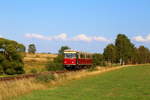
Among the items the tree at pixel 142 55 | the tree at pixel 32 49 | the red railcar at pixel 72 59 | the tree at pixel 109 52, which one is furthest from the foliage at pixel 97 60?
the tree at pixel 32 49

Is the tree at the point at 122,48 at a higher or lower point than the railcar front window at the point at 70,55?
higher

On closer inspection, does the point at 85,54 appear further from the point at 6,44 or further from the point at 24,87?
the point at 24,87

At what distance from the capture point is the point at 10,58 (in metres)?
37.2

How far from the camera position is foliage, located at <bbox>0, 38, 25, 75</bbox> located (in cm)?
3588

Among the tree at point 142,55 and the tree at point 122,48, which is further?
the tree at point 142,55

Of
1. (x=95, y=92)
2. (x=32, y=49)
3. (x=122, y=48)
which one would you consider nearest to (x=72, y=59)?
(x=95, y=92)

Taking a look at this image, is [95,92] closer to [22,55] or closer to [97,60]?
[22,55]

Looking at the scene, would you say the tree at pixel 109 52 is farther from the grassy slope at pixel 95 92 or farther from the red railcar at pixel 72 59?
the grassy slope at pixel 95 92

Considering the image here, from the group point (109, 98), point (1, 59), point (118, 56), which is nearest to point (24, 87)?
point (109, 98)

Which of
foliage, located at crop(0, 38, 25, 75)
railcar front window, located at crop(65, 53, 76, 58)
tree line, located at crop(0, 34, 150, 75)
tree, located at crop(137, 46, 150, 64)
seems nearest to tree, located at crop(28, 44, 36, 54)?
tree, located at crop(137, 46, 150, 64)

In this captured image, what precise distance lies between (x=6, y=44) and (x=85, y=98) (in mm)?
24669

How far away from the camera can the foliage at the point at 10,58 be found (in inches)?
1412

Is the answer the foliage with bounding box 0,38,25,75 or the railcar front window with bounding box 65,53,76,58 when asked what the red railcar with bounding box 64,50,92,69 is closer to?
the railcar front window with bounding box 65,53,76,58

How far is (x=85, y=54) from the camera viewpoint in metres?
48.1
